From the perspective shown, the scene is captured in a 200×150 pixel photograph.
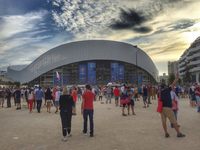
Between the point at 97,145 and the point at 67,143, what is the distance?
3.33 feet

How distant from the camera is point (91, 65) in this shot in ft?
365

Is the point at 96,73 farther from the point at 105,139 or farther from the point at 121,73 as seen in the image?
the point at 105,139

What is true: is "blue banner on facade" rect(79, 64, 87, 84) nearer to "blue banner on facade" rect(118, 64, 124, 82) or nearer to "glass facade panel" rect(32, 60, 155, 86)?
"glass facade panel" rect(32, 60, 155, 86)

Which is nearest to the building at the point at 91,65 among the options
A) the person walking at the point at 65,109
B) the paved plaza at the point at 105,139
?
the paved plaza at the point at 105,139

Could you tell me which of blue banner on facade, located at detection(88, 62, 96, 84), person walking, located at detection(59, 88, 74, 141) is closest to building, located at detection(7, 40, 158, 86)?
blue banner on facade, located at detection(88, 62, 96, 84)

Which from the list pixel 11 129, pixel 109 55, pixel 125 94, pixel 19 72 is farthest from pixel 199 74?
pixel 11 129

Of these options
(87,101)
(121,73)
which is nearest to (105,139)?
(87,101)

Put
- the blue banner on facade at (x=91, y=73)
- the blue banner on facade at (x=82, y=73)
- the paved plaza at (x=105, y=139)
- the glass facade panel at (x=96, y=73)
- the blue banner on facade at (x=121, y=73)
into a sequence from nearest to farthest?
the paved plaza at (x=105, y=139)
the blue banner on facade at (x=91, y=73)
the blue banner on facade at (x=82, y=73)
the glass facade panel at (x=96, y=73)
the blue banner on facade at (x=121, y=73)

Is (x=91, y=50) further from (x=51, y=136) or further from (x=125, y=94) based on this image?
(x=51, y=136)

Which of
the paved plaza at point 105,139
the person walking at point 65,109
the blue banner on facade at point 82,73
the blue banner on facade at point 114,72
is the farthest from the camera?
the blue banner on facade at point 114,72

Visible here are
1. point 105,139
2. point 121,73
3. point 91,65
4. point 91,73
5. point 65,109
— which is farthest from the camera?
point 91,65

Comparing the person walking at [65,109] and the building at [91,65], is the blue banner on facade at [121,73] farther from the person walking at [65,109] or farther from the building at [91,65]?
the person walking at [65,109]

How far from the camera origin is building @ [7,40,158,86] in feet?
356

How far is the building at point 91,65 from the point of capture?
356 ft
